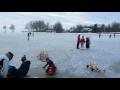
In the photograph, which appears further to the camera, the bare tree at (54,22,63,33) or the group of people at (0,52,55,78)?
the bare tree at (54,22,63,33)

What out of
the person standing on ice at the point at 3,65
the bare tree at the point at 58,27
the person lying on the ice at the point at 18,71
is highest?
the bare tree at the point at 58,27

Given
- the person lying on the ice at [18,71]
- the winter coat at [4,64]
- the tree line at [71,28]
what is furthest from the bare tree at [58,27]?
the winter coat at [4,64]

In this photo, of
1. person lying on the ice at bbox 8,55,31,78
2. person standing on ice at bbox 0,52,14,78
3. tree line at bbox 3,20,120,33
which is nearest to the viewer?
person standing on ice at bbox 0,52,14,78

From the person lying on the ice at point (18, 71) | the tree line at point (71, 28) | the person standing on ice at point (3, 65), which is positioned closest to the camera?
the person standing on ice at point (3, 65)

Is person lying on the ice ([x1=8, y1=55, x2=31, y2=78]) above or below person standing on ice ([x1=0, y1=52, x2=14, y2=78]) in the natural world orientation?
below

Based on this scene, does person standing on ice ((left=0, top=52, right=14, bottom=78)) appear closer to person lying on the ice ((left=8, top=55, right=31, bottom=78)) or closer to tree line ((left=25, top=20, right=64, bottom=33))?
person lying on the ice ((left=8, top=55, right=31, bottom=78))

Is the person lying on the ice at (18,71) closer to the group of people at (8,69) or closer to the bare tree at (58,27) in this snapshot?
the group of people at (8,69)

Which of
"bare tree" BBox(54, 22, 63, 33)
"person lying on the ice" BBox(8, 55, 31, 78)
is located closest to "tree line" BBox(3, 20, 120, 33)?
"bare tree" BBox(54, 22, 63, 33)

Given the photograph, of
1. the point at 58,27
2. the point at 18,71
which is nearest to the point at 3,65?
the point at 18,71

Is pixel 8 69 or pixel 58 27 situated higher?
pixel 58 27

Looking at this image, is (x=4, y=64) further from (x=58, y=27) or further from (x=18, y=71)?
(x=58, y=27)

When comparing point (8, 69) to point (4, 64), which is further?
point (8, 69)

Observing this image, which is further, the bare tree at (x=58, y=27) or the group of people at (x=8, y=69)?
the bare tree at (x=58, y=27)
